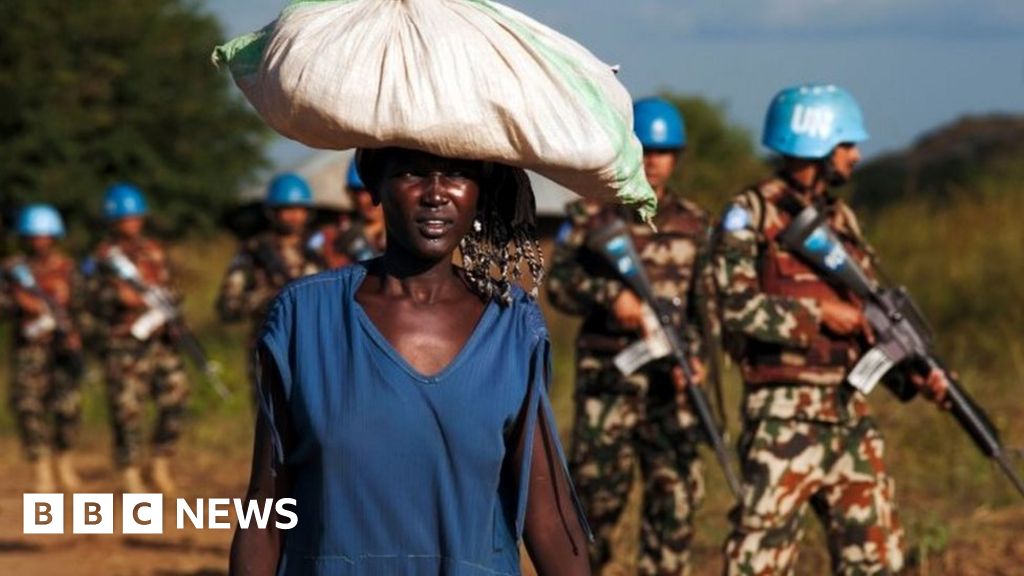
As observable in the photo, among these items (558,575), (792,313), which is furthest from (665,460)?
(558,575)

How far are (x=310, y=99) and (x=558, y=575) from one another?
1.01 metres

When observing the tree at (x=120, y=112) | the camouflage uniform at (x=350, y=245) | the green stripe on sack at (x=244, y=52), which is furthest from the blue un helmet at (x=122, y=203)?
the tree at (x=120, y=112)

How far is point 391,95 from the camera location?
3.65 metres

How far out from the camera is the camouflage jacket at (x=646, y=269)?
29.1ft

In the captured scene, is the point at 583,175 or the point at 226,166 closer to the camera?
the point at 583,175

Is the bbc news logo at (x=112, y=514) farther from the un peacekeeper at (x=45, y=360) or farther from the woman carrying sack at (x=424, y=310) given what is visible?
the woman carrying sack at (x=424, y=310)

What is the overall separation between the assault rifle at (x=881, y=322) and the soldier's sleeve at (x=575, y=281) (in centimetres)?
154

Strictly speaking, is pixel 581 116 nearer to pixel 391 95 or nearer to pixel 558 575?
pixel 391 95

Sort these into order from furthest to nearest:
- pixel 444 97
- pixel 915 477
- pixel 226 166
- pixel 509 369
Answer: pixel 226 166 → pixel 915 477 → pixel 509 369 → pixel 444 97

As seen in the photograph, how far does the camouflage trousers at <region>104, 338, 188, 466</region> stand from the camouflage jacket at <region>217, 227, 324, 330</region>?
1.37m

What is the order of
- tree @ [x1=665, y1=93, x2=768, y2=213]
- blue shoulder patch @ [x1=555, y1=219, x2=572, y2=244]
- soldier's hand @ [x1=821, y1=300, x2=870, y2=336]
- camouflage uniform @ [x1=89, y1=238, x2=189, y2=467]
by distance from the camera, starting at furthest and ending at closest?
tree @ [x1=665, y1=93, x2=768, y2=213]
camouflage uniform @ [x1=89, y1=238, x2=189, y2=467]
blue shoulder patch @ [x1=555, y1=219, x2=572, y2=244]
soldier's hand @ [x1=821, y1=300, x2=870, y2=336]

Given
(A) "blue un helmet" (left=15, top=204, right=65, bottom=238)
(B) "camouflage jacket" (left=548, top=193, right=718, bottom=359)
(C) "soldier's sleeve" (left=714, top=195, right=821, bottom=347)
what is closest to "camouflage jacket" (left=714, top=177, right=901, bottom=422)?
(C) "soldier's sleeve" (left=714, top=195, right=821, bottom=347)

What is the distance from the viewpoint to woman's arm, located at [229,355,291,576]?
3.89 metres

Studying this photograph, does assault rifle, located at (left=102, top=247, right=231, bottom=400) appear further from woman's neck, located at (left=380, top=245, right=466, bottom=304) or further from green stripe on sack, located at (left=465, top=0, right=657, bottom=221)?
green stripe on sack, located at (left=465, top=0, right=657, bottom=221)
